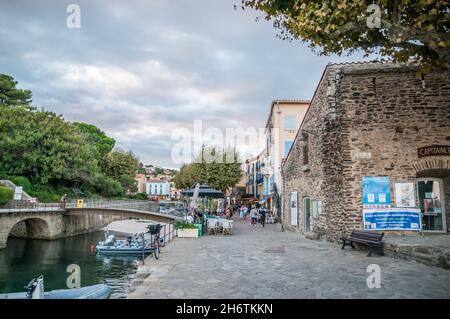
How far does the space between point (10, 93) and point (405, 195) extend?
4804 centimetres

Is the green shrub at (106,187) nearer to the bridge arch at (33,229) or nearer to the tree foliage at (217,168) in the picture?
the bridge arch at (33,229)

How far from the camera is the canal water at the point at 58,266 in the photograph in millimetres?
16111

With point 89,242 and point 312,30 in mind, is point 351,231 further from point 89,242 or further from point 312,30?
point 89,242

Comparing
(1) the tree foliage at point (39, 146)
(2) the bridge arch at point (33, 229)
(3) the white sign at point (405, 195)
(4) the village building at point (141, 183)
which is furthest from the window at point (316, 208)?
(4) the village building at point (141, 183)

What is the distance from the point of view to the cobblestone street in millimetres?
5953

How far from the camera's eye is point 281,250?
1162 centimetres

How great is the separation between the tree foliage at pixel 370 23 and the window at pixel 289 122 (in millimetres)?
24001

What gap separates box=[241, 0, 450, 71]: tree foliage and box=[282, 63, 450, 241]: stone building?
414 cm

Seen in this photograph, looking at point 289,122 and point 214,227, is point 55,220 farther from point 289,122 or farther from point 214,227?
point 289,122

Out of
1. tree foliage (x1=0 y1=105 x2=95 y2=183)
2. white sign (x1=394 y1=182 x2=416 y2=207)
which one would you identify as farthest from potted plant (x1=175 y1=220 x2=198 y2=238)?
tree foliage (x1=0 y1=105 x2=95 y2=183)

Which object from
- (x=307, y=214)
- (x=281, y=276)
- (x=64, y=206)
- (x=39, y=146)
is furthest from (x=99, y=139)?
(x=281, y=276)

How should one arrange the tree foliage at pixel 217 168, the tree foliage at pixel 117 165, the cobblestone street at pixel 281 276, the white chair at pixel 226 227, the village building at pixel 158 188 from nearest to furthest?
the cobblestone street at pixel 281 276
the white chair at pixel 226 227
the tree foliage at pixel 217 168
the tree foliage at pixel 117 165
the village building at pixel 158 188

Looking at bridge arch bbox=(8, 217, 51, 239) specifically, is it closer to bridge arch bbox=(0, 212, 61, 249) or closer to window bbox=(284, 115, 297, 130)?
bridge arch bbox=(0, 212, 61, 249)

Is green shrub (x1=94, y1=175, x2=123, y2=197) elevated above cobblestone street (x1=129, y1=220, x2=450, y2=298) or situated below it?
above
